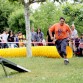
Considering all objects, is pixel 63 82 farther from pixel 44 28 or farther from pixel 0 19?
pixel 44 28

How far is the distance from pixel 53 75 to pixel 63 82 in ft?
5.09

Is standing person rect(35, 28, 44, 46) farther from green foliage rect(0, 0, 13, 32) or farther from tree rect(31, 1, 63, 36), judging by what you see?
tree rect(31, 1, 63, 36)

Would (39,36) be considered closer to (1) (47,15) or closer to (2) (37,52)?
(2) (37,52)

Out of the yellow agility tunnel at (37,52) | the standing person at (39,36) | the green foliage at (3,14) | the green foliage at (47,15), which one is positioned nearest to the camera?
the yellow agility tunnel at (37,52)

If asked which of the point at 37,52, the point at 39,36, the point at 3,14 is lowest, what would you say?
the point at 37,52

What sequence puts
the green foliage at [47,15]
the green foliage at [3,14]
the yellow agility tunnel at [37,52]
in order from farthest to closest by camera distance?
the green foliage at [47,15]
the green foliage at [3,14]
the yellow agility tunnel at [37,52]

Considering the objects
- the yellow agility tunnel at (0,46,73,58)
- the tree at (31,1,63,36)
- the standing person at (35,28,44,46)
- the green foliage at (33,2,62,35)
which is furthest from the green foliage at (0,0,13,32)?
the yellow agility tunnel at (0,46,73,58)

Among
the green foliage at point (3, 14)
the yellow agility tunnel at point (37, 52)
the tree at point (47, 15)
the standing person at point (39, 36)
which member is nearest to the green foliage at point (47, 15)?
the tree at point (47, 15)

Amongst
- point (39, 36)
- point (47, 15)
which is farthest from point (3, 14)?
point (39, 36)

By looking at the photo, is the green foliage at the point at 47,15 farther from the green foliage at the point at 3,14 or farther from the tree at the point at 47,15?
the green foliage at the point at 3,14

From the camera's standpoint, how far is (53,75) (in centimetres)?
1052

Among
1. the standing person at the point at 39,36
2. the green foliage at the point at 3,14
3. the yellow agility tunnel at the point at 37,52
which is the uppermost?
the green foliage at the point at 3,14

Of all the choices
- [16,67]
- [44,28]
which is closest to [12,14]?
[44,28]

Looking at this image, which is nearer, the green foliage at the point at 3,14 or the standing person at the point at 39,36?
the standing person at the point at 39,36
